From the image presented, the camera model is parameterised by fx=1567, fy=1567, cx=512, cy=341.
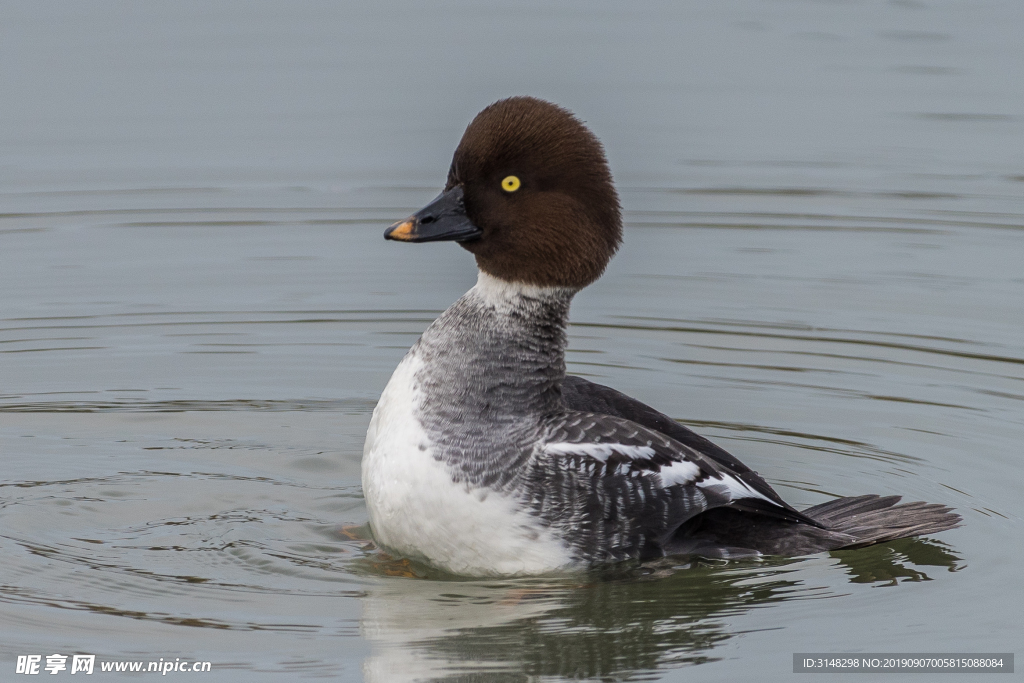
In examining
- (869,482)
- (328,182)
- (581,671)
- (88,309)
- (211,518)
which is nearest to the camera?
(581,671)

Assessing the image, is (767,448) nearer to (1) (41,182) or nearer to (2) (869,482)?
(2) (869,482)

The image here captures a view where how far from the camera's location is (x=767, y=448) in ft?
29.9

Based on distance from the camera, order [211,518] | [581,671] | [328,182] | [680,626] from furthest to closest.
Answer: [328,182], [211,518], [680,626], [581,671]

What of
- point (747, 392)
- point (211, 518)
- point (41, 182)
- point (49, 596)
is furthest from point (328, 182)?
point (49, 596)

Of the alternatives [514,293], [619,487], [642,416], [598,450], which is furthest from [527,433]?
[642,416]

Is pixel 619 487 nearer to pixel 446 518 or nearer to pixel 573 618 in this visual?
pixel 573 618

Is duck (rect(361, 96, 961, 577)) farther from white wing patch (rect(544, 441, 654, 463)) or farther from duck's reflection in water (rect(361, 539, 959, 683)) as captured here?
duck's reflection in water (rect(361, 539, 959, 683))

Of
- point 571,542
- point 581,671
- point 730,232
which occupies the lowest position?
point 581,671

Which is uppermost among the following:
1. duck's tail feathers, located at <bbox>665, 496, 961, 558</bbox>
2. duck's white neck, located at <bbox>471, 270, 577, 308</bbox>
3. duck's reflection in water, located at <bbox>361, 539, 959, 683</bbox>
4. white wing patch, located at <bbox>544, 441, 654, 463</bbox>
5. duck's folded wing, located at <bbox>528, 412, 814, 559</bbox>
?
duck's white neck, located at <bbox>471, 270, 577, 308</bbox>

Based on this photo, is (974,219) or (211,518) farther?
(974,219)

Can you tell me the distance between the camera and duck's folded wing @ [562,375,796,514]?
754 centimetres

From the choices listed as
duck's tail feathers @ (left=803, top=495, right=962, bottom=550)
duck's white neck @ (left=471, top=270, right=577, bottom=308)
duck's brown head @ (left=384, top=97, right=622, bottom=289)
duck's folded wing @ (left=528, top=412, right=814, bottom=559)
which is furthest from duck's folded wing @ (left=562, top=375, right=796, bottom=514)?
duck's brown head @ (left=384, top=97, right=622, bottom=289)

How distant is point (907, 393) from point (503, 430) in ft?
12.6

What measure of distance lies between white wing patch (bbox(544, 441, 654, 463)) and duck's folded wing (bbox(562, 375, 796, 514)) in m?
0.40
